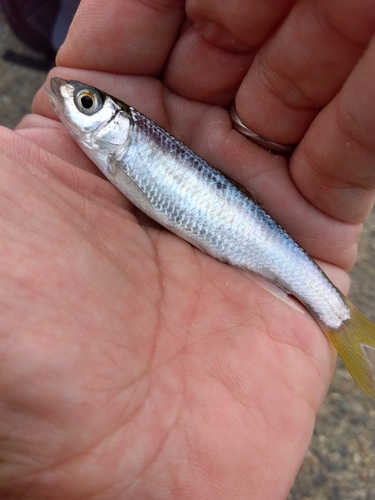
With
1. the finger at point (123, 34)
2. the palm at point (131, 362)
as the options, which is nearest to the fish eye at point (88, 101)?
the finger at point (123, 34)

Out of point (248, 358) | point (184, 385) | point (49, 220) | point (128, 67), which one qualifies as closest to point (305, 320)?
point (248, 358)

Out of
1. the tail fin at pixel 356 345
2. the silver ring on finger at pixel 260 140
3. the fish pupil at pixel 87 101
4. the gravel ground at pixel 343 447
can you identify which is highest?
the silver ring on finger at pixel 260 140

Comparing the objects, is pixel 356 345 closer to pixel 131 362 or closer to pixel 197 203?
pixel 197 203

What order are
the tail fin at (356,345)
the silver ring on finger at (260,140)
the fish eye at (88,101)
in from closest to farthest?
the tail fin at (356,345), the fish eye at (88,101), the silver ring on finger at (260,140)

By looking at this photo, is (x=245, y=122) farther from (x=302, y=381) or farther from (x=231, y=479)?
(x=231, y=479)

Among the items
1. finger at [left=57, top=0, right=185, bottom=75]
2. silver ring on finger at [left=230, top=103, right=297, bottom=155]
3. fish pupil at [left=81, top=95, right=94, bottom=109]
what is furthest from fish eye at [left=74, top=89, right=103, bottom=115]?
silver ring on finger at [left=230, top=103, right=297, bottom=155]

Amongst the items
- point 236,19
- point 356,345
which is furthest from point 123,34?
point 356,345

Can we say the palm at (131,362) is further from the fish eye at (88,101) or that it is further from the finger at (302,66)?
the finger at (302,66)
